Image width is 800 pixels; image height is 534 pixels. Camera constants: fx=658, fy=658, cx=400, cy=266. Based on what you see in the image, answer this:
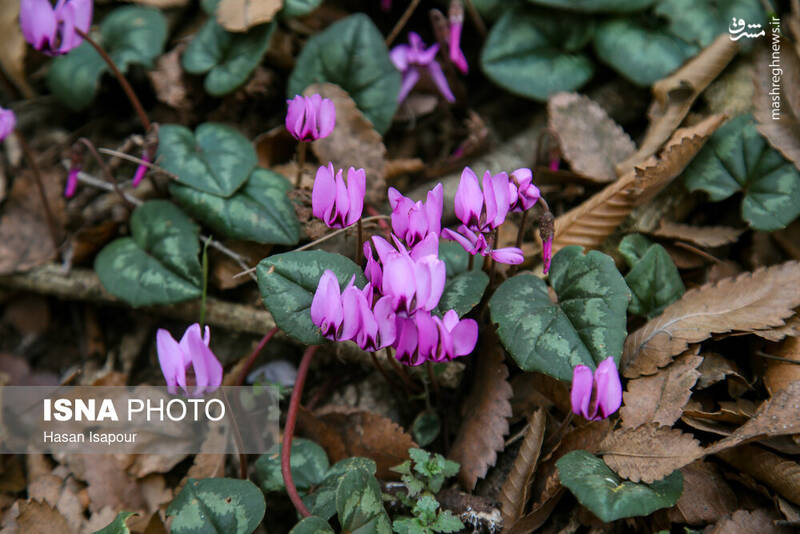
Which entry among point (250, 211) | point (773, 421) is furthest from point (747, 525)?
point (250, 211)

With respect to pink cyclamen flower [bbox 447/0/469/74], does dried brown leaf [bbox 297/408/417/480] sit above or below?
below

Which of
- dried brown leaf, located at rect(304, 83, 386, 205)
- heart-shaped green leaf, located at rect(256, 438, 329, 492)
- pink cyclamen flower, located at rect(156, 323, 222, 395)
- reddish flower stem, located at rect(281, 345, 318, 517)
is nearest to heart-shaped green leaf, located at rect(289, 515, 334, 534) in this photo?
reddish flower stem, located at rect(281, 345, 318, 517)

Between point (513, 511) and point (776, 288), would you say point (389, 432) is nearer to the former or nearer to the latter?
point (513, 511)

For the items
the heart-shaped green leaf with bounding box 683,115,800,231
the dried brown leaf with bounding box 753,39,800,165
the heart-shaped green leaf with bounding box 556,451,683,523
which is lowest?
the heart-shaped green leaf with bounding box 556,451,683,523

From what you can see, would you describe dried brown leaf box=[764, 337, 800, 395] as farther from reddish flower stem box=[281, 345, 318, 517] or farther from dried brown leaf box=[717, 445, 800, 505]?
reddish flower stem box=[281, 345, 318, 517]

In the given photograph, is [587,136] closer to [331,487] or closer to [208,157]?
[208,157]

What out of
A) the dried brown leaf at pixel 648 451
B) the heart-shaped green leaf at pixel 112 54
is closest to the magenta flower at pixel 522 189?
the dried brown leaf at pixel 648 451

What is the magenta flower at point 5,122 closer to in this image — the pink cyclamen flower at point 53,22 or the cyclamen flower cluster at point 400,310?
the pink cyclamen flower at point 53,22

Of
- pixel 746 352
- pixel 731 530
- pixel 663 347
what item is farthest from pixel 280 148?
pixel 731 530
